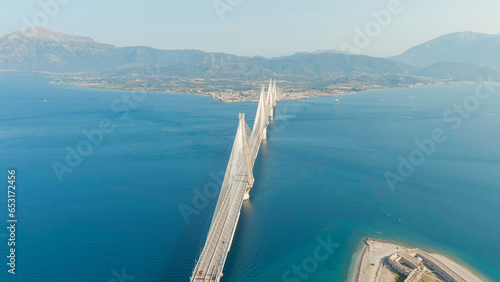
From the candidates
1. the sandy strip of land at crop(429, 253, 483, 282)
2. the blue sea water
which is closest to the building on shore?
the sandy strip of land at crop(429, 253, 483, 282)

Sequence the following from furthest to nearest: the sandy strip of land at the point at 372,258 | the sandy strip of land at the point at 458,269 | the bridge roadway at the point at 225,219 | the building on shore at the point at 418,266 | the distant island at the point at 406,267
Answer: the sandy strip of land at the point at 372,258, the sandy strip of land at the point at 458,269, the distant island at the point at 406,267, the building on shore at the point at 418,266, the bridge roadway at the point at 225,219

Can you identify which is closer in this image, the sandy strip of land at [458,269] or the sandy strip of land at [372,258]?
the sandy strip of land at [458,269]

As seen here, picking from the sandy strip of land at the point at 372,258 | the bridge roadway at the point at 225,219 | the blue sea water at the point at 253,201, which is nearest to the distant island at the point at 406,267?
the sandy strip of land at the point at 372,258

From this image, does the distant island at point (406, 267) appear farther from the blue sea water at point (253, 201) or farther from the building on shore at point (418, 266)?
the blue sea water at point (253, 201)

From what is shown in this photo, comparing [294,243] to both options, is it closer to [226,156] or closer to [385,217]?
[385,217]

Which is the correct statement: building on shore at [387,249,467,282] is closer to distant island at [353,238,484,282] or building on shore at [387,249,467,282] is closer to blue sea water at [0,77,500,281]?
distant island at [353,238,484,282]

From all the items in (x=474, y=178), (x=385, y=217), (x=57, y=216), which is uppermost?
(x=474, y=178)

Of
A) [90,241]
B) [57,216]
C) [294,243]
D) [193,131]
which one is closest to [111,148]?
[193,131]
